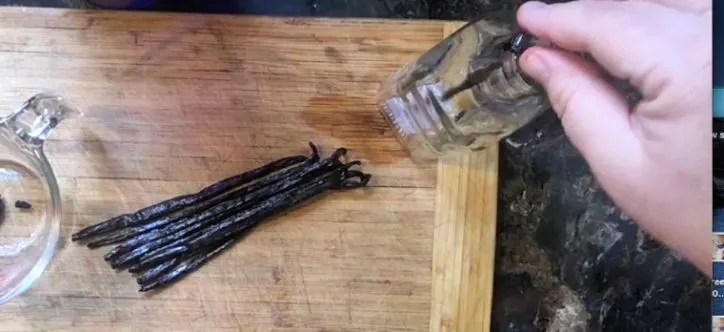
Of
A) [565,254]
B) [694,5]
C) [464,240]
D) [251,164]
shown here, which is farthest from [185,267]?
[694,5]

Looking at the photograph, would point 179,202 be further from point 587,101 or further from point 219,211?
point 587,101

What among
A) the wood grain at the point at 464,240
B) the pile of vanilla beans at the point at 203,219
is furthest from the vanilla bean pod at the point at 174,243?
the wood grain at the point at 464,240

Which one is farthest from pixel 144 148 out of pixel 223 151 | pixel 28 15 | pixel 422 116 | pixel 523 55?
pixel 523 55

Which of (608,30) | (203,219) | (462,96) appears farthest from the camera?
(203,219)

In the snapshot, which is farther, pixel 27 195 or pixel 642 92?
pixel 27 195

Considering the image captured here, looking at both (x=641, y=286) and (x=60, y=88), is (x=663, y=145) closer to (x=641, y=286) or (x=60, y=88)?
(x=641, y=286)

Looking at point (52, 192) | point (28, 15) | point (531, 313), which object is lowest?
point (531, 313)

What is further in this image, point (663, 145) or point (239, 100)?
point (239, 100)
